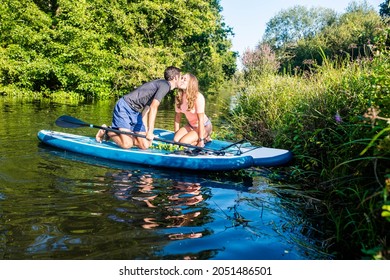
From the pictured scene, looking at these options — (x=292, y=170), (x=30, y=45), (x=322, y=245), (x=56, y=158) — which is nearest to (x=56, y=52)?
(x=30, y=45)

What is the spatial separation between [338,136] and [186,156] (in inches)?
84.2

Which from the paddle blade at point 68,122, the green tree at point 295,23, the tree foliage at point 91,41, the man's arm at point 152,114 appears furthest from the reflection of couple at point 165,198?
the green tree at point 295,23

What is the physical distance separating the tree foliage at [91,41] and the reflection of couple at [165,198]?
13314 mm

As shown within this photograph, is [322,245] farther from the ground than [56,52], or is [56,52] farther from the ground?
[56,52]

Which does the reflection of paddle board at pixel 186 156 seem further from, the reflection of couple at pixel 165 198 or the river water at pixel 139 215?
the reflection of couple at pixel 165 198

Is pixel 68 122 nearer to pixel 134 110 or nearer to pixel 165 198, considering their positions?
pixel 134 110

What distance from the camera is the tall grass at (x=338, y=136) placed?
2.47m

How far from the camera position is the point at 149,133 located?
5.46 m

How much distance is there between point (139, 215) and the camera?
130 inches

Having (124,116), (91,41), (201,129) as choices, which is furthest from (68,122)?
(91,41)
